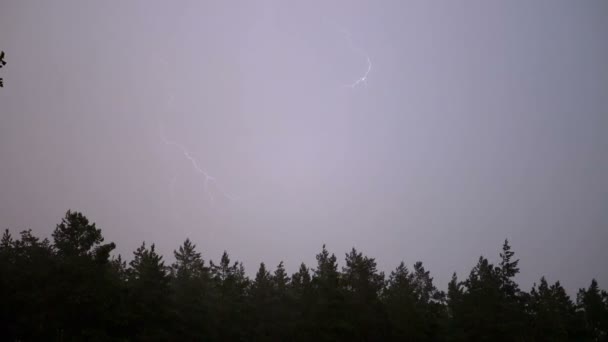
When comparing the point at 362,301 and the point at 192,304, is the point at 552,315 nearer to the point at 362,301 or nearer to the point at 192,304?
the point at 362,301

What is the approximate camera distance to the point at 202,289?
37.6 metres

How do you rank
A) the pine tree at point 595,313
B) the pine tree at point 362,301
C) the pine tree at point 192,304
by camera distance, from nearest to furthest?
the pine tree at point 192,304 → the pine tree at point 362,301 → the pine tree at point 595,313

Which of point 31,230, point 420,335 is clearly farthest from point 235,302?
point 31,230

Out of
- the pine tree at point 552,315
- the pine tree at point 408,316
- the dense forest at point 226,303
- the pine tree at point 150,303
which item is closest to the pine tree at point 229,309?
the dense forest at point 226,303

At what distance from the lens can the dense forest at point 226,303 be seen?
28.4 meters

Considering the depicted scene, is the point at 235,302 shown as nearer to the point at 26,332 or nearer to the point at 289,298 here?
the point at 289,298

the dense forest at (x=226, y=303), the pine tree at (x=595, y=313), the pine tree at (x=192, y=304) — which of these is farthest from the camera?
the pine tree at (x=595, y=313)

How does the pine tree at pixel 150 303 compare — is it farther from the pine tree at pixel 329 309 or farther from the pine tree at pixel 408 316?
the pine tree at pixel 408 316

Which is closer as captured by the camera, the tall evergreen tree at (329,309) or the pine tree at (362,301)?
the tall evergreen tree at (329,309)

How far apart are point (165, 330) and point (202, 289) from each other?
19.9 feet

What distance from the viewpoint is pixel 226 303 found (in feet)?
124

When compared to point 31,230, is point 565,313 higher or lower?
lower

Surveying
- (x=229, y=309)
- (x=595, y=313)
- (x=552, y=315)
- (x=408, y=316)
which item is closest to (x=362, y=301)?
(x=408, y=316)

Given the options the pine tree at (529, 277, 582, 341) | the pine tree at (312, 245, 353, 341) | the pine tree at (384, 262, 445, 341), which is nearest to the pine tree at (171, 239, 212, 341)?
the pine tree at (312, 245, 353, 341)
